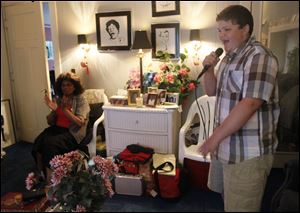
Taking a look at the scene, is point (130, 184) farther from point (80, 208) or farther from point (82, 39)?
point (82, 39)

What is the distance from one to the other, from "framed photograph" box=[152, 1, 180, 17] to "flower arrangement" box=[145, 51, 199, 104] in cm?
18

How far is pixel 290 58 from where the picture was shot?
64 centimetres

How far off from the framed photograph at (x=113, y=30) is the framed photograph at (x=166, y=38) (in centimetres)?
10

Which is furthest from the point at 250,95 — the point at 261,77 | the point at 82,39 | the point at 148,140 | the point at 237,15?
the point at 148,140

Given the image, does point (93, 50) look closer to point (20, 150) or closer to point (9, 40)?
point (9, 40)

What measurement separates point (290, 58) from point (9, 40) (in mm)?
812

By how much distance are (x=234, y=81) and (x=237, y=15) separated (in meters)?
0.17

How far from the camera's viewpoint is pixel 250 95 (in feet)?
2.00

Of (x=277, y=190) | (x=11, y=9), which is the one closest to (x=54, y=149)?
(x=11, y=9)

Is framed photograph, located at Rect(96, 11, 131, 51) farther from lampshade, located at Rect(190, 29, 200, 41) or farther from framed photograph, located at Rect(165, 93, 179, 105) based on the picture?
framed photograph, located at Rect(165, 93, 179, 105)

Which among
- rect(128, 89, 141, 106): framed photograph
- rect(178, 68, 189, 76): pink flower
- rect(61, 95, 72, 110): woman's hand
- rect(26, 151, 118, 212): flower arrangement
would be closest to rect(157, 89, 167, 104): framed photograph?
rect(128, 89, 141, 106): framed photograph

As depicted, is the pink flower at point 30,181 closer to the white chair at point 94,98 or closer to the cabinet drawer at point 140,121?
the white chair at point 94,98

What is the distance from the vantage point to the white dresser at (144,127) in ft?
4.06

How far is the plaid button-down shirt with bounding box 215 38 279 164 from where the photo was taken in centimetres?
61
